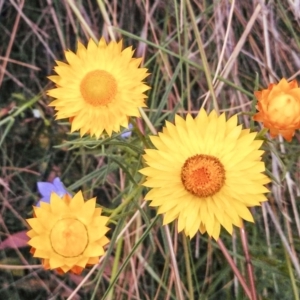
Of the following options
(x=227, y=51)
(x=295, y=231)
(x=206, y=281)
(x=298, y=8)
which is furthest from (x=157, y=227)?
(x=298, y=8)

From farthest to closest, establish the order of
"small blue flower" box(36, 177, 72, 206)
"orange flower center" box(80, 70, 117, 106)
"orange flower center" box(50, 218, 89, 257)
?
"small blue flower" box(36, 177, 72, 206) → "orange flower center" box(80, 70, 117, 106) → "orange flower center" box(50, 218, 89, 257)

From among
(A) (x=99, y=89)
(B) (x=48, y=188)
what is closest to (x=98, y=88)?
(A) (x=99, y=89)

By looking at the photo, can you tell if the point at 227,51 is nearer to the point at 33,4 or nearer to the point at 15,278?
the point at 33,4

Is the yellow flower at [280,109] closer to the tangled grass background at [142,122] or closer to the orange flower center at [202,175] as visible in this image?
the orange flower center at [202,175]

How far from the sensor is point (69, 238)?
631 mm

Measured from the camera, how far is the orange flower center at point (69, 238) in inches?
24.8

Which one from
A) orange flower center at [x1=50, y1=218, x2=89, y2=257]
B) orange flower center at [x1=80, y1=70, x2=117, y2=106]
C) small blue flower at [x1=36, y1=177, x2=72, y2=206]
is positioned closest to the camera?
orange flower center at [x1=50, y1=218, x2=89, y2=257]

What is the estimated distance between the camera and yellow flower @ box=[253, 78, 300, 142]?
2.10 feet

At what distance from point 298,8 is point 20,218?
69 centimetres

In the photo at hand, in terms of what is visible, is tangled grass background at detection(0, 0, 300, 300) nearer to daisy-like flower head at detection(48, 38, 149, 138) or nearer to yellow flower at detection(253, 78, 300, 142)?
daisy-like flower head at detection(48, 38, 149, 138)

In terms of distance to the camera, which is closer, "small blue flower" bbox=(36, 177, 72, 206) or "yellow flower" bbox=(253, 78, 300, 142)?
"yellow flower" bbox=(253, 78, 300, 142)

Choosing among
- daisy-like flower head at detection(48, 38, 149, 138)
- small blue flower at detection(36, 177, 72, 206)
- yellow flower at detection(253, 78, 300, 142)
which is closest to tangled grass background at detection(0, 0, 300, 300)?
small blue flower at detection(36, 177, 72, 206)

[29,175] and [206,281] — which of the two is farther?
[29,175]

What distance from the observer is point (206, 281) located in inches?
40.9
